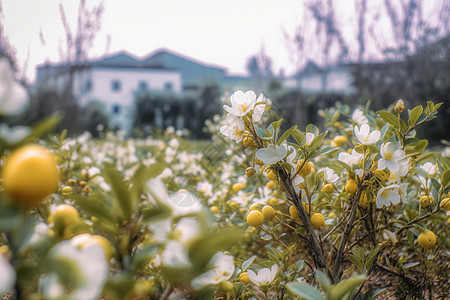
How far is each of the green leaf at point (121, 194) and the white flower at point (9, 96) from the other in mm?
99

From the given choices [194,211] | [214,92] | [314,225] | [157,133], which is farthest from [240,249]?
[214,92]

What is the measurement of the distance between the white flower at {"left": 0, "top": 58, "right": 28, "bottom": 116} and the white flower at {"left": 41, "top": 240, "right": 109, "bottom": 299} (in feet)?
0.45

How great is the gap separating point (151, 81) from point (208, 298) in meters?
29.6

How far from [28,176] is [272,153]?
20.4 inches

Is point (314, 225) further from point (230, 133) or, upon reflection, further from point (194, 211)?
point (194, 211)

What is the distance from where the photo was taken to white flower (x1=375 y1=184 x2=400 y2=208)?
31.8 inches

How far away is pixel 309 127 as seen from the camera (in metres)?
0.87

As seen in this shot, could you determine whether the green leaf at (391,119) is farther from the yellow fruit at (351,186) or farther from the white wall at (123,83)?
the white wall at (123,83)

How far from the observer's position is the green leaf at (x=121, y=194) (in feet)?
1.22

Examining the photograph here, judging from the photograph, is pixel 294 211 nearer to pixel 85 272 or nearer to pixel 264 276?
pixel 264 276

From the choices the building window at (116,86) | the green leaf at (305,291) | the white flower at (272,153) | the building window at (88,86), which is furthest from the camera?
the building window at (116,86)

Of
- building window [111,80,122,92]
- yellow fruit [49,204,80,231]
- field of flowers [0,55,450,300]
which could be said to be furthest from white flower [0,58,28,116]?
building window [111,80,122,92]

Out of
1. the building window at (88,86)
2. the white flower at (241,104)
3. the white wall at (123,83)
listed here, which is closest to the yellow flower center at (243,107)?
the white flower at (241,104)

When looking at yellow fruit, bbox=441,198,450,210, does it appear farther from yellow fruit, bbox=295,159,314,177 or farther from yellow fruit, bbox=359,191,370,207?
yellow fruit, bbox=295,159,314,177
